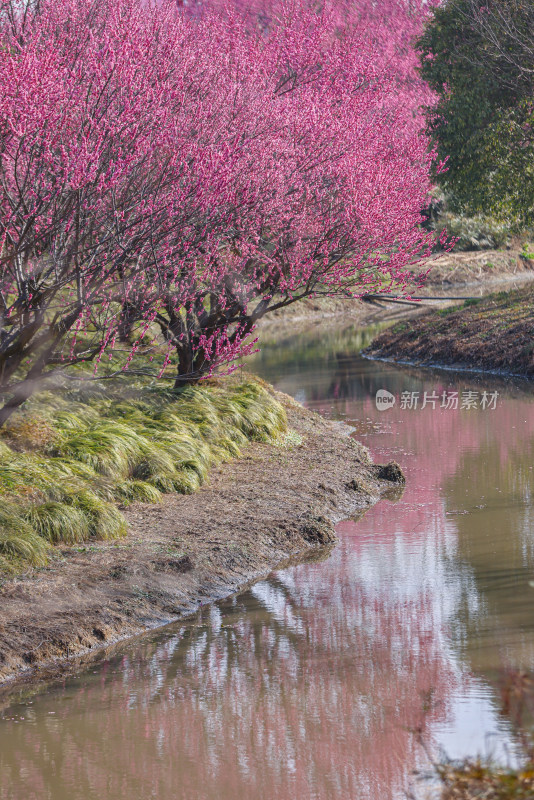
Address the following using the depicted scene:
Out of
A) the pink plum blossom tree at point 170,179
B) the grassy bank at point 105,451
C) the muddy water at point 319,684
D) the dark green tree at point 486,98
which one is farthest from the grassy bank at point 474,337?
the muddy water at point 319,684

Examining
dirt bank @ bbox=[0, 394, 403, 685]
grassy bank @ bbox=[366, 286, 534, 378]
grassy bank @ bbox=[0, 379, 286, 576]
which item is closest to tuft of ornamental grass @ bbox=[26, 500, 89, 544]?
grassy bank @ bbox=[0, 379, 286, 576]

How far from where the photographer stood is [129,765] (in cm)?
647

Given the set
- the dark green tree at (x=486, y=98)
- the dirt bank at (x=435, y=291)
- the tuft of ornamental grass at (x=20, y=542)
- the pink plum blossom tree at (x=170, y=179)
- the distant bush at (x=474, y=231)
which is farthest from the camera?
the distant bush at (x=474, y=231)

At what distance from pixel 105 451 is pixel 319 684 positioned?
19.7 feet

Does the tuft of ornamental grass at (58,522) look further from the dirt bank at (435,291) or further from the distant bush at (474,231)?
the distant bush at (474,231)

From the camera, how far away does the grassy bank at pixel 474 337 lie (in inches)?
1040

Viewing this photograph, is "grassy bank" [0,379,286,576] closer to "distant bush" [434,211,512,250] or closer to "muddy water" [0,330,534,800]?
"muddy water" [0,330,534,800]

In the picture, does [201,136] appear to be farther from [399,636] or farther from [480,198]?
[480,198]

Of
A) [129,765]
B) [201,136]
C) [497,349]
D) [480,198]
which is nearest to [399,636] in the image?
[129,765]

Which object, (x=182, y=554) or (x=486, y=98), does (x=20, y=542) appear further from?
(x=486, y=98)

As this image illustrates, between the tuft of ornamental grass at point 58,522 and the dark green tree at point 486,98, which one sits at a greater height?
the dark green tree at point 486,98

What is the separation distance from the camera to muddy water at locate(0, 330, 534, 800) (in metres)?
6.26

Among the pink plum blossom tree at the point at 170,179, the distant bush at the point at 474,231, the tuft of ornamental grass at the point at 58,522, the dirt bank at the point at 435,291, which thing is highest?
the pink plum blossom tree at the point at 170,179

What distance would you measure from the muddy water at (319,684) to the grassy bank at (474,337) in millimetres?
13917
